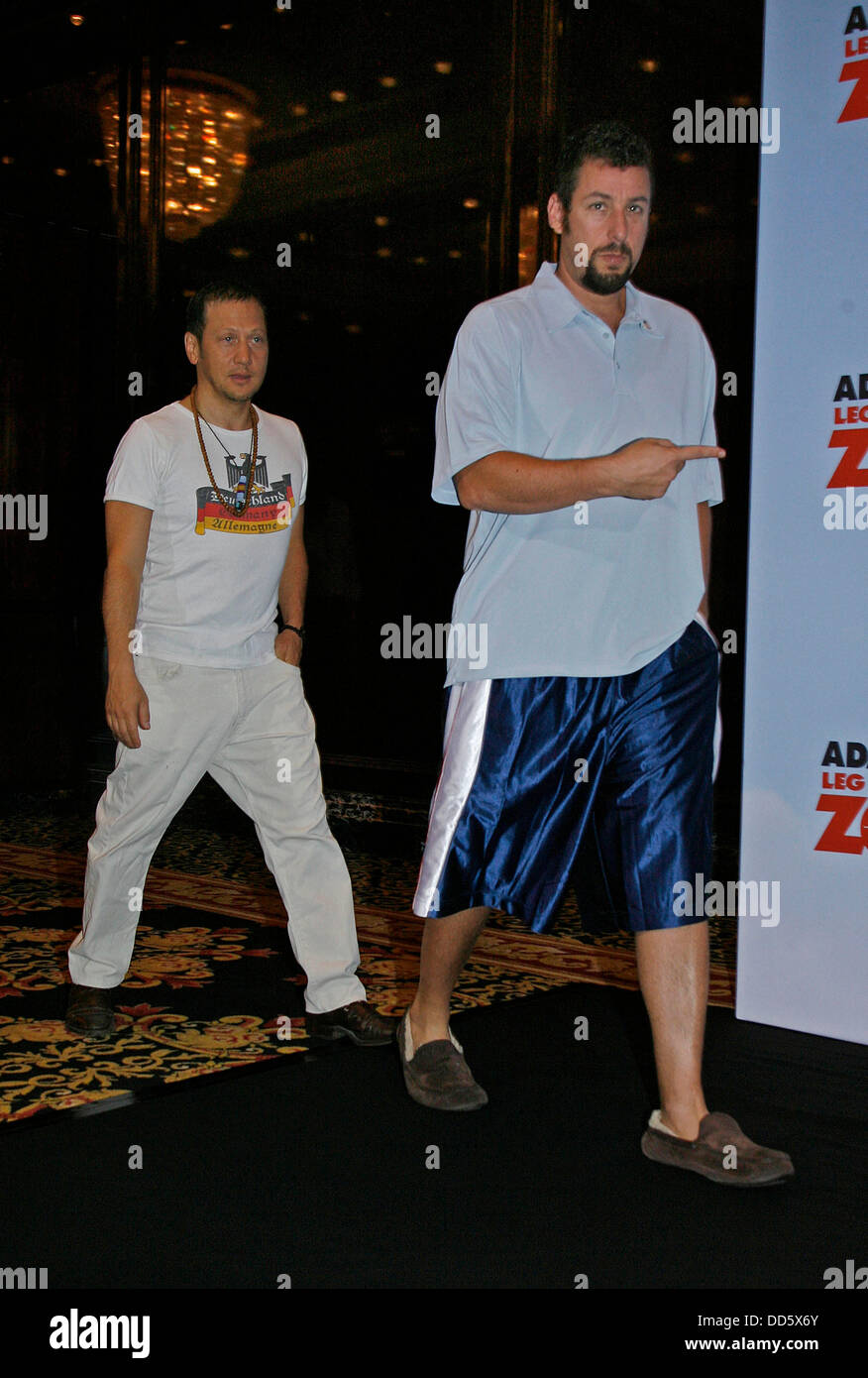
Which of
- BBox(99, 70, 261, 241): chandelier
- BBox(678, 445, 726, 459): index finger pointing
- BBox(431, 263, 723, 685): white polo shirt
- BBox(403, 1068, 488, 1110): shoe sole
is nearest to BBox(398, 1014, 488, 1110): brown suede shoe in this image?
BBox(403, 1068, 488, 1110): shoe sole

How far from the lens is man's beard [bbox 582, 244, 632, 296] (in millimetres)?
2303

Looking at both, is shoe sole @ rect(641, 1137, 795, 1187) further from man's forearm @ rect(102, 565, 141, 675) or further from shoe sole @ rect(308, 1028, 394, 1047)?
man's forearm @ rect(102, 565, 141, 675)

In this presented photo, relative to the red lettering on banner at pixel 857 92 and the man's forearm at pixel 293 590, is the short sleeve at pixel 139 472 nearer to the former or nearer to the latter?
the man's forearm at pixel 293 590

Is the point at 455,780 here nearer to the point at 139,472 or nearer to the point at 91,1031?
the point at 139,472

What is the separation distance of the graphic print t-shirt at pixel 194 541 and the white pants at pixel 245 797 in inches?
2.4

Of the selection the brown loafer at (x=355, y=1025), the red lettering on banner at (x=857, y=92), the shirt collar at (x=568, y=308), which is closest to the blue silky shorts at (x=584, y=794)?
the shirt collar at (x=568, y=308)

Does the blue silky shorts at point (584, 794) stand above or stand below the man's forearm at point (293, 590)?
below

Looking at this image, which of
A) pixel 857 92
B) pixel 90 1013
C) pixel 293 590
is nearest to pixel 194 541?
pixel 293 590

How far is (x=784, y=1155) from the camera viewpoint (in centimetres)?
223

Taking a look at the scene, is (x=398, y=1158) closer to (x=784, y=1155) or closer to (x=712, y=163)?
(x=784, y=1155)

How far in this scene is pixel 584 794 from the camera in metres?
2.33

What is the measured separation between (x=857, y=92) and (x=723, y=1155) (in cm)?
221

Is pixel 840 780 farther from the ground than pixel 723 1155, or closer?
farther from the ground

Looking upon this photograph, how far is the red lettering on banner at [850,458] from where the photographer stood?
119 inches
